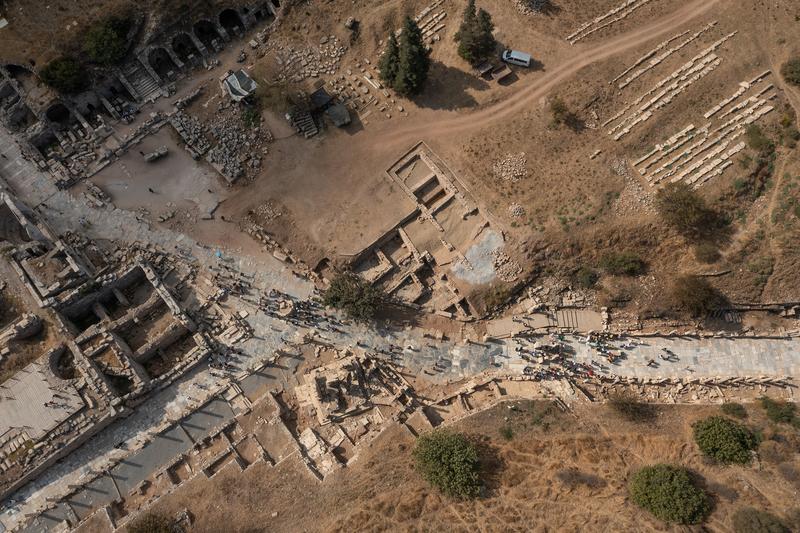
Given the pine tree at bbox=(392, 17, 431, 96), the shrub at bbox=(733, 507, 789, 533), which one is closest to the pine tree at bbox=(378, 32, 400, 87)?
the pine tree at bbox=(392, 17, 431, 96)

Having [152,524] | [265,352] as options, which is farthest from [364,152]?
[152,524]

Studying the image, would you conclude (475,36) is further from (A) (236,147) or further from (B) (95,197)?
(B) (95,197)

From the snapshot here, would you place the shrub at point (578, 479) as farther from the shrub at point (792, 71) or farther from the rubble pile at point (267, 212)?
the shrub at point (792, 71)

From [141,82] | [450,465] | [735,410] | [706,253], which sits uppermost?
[141,82]

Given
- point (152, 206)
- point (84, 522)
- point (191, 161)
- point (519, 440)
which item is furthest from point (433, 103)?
point (84, 522)

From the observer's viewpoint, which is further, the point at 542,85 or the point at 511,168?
the point at 542,85

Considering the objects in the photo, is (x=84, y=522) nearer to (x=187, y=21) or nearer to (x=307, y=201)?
(x=307, y=201)

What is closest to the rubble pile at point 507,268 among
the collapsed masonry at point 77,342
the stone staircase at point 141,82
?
the collapsed masonry at point 77,342
